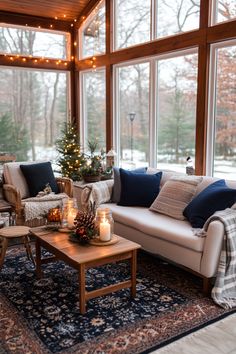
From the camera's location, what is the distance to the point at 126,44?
586 cm

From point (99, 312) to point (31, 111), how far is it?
460 cm

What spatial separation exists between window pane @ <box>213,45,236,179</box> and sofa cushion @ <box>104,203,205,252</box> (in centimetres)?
107

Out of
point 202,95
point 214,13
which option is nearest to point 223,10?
point 214,13

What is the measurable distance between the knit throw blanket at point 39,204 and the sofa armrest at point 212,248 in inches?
79.6

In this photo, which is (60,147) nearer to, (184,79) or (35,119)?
(35,119)

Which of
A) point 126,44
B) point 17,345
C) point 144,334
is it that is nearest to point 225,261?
point 144,334

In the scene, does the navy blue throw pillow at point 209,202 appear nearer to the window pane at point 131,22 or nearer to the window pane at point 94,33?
the window pane at point 131,22

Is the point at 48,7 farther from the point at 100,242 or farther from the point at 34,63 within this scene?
the point at 100,242

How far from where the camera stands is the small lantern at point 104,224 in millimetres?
3119

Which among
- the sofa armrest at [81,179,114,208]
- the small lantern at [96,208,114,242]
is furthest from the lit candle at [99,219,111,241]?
the sofa armrest at [81,179,114,208]

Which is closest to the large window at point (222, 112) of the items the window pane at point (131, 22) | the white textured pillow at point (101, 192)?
the white textured pillow at point (101, 192)

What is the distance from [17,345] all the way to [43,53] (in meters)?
5.41

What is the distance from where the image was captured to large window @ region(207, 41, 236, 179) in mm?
4328

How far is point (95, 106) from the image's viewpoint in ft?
22.3
